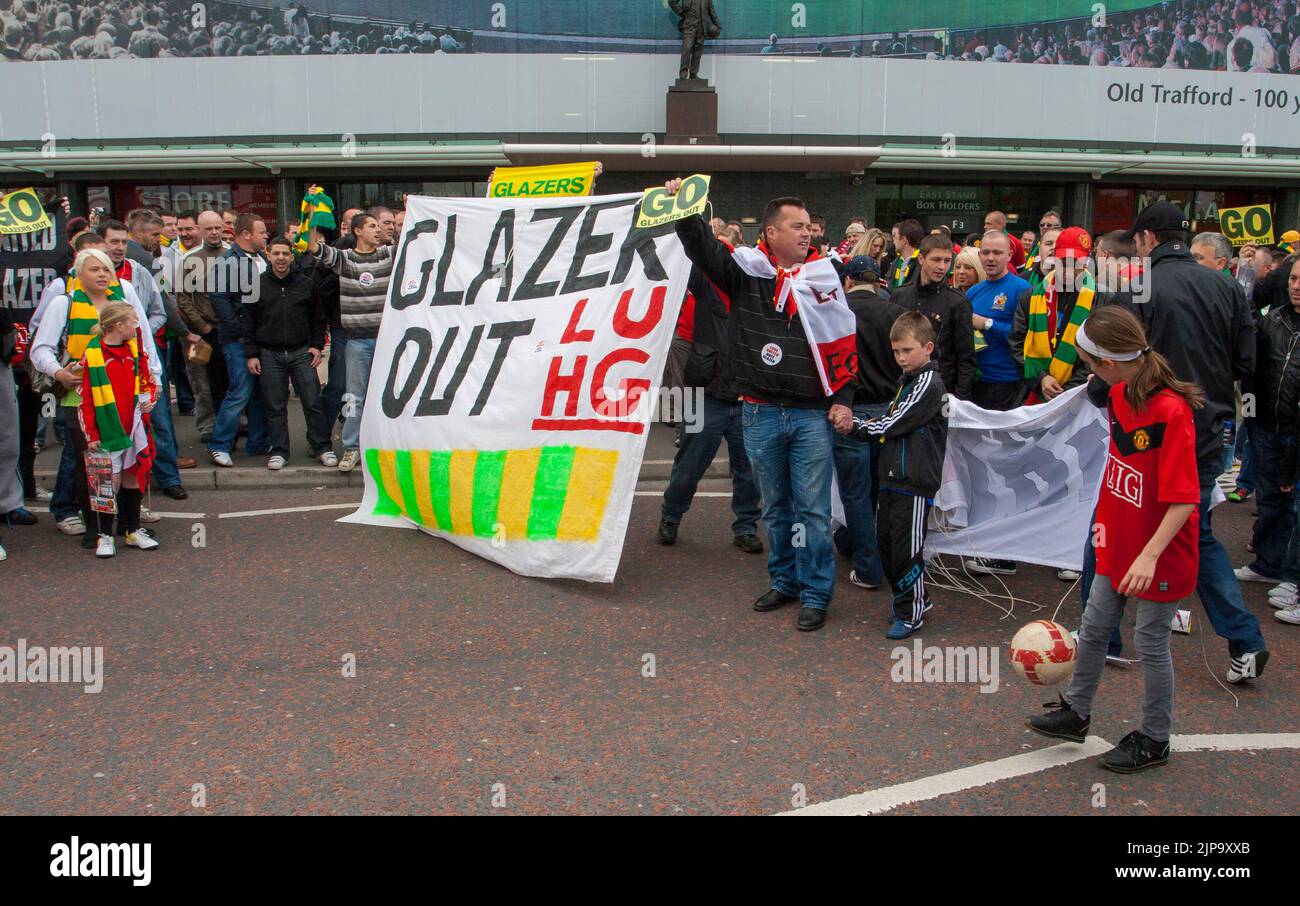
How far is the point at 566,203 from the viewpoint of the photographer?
6.29m

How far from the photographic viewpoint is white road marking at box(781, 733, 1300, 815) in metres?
3.56

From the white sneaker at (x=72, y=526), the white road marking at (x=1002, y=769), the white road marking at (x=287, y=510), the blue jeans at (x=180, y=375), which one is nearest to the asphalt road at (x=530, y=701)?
the white road marking at (x=1002, y=769)

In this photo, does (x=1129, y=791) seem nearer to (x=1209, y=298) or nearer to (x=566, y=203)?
(x=1209, y=298)

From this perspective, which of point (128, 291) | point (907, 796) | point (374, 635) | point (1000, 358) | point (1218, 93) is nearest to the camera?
point (907, 796)

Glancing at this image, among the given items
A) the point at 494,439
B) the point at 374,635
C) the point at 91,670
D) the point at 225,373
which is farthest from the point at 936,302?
the point at 225,373

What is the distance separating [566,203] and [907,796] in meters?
4.02

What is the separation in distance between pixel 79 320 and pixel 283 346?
220 cm

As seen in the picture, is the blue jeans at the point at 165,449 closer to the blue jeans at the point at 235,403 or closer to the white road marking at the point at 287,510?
the blue jeans at the point at 235,403

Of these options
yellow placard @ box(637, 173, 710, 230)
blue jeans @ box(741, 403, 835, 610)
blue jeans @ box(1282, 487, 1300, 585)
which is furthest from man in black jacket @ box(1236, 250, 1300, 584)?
yellow placard @ box(637, 173, 710, 230)

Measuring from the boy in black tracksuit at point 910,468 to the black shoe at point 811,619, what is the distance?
1.13 feet

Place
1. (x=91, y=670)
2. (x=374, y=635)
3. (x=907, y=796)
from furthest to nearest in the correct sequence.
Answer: (x=374, y=635) < (x=91, y=670) < (x=907, y=796)

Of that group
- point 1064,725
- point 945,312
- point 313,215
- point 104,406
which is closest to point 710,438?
point 945,312

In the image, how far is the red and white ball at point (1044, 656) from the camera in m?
4.02

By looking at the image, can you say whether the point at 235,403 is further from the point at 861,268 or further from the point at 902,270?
the point at 902,270
